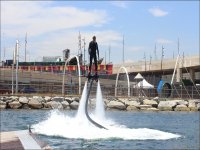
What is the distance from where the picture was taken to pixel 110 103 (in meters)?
55.7

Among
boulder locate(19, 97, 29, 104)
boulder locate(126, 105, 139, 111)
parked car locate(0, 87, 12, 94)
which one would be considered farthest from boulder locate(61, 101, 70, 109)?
parked car locate(0, 87, 12, 94)

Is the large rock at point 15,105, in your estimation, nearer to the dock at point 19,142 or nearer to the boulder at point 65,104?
the boulder at point 65,104

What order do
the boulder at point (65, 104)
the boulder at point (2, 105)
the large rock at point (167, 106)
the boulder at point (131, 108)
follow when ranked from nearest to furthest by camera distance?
the boulder at point (2, 105)
the boulder at point (65, 104)
the boulder at point (131, 108)
the large rock at point (167, 106)

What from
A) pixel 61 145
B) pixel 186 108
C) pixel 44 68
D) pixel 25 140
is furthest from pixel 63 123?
pixel 44 68

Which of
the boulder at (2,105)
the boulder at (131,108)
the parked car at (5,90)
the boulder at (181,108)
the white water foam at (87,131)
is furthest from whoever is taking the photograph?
the parked car at (5,90)

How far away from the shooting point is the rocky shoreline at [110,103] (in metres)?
55.4

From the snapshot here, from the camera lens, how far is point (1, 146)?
919 centimetres

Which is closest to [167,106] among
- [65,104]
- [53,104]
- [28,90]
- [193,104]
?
[193,104]

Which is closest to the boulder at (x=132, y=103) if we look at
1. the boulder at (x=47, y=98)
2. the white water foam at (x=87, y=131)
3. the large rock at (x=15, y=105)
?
the boulder at (x=47, y=98)

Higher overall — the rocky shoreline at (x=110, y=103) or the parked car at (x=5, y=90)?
the parked car at (x=5, y=90)

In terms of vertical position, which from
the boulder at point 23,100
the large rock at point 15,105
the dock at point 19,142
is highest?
the dock at point 19,142

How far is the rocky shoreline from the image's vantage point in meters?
55.4

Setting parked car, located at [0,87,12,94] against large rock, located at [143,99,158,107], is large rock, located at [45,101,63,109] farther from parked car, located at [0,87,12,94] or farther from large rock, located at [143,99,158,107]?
parked car, located at [0,87,12,94]

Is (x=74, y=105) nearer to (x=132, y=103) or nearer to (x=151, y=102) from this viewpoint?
(x=132, y=103)
